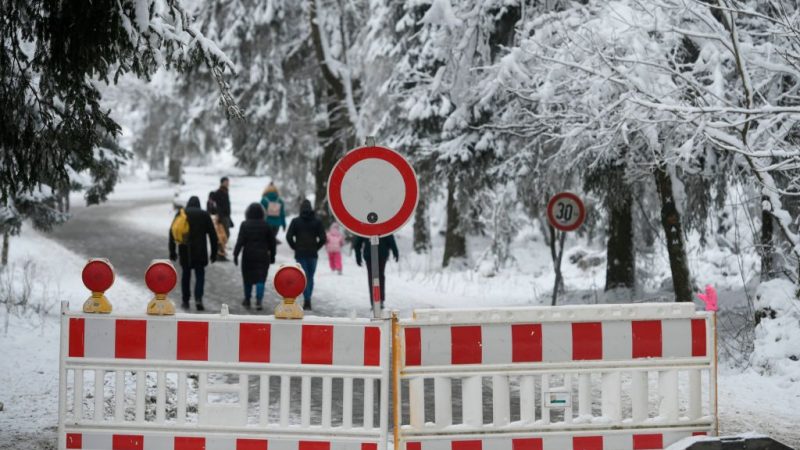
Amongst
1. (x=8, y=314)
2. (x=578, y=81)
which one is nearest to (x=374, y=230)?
(x=578, y=81)

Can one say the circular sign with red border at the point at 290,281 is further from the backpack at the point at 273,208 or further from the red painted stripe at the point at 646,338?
the backpack at the point at 273,208

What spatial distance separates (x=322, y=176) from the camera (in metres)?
31.2

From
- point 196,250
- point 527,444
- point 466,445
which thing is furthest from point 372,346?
point 196,250

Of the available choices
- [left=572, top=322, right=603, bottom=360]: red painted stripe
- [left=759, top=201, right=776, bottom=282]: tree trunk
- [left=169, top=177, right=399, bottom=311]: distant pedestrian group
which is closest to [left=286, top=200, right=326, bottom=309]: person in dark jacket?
[left=169, top=177, right=399, bottom=311]: distant pedestrian group

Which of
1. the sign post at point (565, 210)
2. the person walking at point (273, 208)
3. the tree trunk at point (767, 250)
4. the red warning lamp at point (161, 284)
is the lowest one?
the red warning lamp at point (161, 284)

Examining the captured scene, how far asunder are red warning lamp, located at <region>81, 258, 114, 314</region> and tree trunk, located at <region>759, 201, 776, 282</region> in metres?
8.75

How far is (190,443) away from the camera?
686cm

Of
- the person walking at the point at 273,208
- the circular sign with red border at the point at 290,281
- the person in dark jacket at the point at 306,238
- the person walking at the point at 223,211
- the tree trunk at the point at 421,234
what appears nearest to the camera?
the circular sign with red border at the point at 290,281

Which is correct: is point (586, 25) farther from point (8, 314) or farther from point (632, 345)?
point (8, 314)

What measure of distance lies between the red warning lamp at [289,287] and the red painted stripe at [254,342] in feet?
0.43

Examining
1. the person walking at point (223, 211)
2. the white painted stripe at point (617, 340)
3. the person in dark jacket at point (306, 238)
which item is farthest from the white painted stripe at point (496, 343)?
the person walking at point (223, 211)

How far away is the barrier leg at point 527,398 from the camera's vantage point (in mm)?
6984

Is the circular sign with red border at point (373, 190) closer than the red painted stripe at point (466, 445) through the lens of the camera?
No

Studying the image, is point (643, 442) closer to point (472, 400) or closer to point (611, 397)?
point (611, 397)
